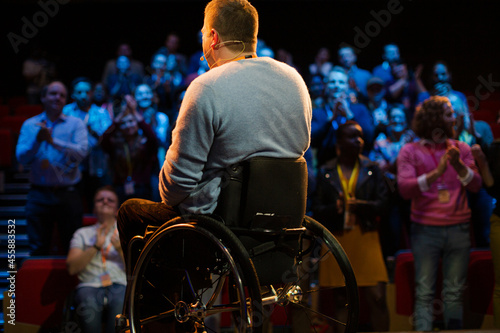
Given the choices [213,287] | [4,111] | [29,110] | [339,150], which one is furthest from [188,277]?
[4,111]

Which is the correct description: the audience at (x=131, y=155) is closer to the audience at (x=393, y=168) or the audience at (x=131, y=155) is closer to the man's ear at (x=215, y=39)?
the audience at (x=393, y=168)

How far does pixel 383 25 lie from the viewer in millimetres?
7695

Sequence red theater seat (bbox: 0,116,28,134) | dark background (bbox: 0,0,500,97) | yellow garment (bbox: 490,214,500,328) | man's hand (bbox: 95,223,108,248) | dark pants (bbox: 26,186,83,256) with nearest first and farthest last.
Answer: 1. yellow garment (bbox: 490,214,500,328)
2. man's hand (bbox: 95,223,108,248)
3. dark pants (bbox: 26,186,83,256)
4. red theater seat (bbox: 0,116,28,134)
5. dark background (bbox: 0,0,500,97)

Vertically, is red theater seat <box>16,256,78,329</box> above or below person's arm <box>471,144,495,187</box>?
below

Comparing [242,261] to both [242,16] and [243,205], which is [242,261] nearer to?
[243,205]

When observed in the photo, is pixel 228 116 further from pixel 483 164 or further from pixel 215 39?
pixel 483 164

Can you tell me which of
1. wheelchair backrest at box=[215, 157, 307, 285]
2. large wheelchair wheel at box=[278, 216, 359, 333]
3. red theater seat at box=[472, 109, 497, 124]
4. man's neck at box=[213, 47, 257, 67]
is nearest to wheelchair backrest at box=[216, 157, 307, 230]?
wheelchair backrest at box=[215, 157, 307, 285]

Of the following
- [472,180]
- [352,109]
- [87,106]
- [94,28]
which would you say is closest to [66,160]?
[87,106]

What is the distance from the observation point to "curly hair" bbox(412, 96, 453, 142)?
3.55 m

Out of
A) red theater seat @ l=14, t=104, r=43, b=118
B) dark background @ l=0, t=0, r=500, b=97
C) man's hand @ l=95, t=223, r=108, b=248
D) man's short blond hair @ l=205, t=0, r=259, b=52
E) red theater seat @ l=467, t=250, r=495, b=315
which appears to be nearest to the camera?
man's short blond hair @ l=205, t=0, r=259, b=52

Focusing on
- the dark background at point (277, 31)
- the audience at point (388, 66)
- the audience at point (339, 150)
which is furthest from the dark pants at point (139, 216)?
the dark background at point (277, 31)

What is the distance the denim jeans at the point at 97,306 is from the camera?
326cm

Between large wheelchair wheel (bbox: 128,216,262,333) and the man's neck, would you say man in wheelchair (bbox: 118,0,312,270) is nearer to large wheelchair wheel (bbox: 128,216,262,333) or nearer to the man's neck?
the man's neck

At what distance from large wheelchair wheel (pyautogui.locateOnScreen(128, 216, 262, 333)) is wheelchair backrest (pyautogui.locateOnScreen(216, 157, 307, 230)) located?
112 mm
